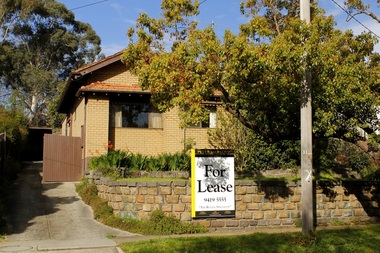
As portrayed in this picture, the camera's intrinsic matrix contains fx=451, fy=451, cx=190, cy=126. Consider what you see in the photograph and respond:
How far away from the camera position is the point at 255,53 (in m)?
9.24

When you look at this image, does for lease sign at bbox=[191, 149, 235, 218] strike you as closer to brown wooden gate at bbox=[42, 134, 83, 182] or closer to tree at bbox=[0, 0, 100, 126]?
brown wooden gate at bbox=[42, 134, 83, 182]

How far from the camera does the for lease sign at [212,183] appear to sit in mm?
11844

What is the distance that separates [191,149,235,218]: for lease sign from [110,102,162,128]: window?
6380mm

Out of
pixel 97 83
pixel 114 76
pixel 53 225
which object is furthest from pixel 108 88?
pixel 53 225

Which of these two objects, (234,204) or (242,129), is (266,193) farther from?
(242,129)

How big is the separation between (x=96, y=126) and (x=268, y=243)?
9170 mm

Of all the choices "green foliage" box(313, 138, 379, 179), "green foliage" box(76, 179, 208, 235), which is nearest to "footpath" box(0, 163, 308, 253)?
"green foliage" box(76, 179, 208, 235)

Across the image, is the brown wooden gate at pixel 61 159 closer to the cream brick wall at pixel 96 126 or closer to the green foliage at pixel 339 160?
the cream brick wall at pixel 96 126

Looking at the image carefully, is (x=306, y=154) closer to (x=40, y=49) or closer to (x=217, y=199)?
(x=217, y=199)

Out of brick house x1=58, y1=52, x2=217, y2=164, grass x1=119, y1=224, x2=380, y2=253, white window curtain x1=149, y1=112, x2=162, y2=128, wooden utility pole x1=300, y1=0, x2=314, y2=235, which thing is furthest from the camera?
white window curtain x1=149, y1=112, x2=162, y2=128

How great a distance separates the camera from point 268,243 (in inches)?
385

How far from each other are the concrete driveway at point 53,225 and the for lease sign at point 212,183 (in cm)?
199

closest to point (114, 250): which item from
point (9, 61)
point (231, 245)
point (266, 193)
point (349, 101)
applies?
point (231, 245)

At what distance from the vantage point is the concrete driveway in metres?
9.80
